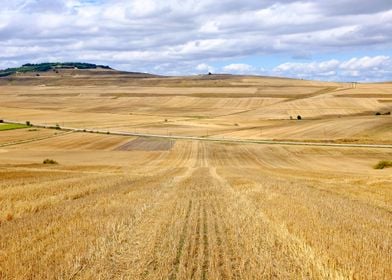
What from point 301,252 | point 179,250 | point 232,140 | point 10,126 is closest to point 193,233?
point 179,250

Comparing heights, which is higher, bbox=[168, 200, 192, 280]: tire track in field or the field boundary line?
bbox=[168, 200, 192, 280]: tire track in field

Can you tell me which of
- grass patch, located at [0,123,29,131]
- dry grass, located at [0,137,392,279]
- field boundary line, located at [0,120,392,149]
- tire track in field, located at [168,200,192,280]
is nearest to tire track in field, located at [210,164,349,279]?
dry grass, located at [0,137,392,279]

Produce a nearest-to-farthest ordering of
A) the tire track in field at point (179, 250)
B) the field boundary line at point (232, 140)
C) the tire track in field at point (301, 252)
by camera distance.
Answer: the tire track in field at point (301, 252) → the tire track in field at point (179, 250) → the field boundary line at point (232, 140)

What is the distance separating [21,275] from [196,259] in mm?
3431

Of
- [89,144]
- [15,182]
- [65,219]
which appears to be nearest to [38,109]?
[89,144]

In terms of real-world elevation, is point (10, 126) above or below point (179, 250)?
below

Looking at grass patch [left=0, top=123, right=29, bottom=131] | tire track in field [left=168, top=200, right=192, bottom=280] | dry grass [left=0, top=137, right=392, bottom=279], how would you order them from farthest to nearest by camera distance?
grass patch [left=0, top=123, right=29, bottom=131] → dry grass [left=0, top=137, right=392, bottom=279] → tire track in field [left=168, top=200, right=192, bottom=280]

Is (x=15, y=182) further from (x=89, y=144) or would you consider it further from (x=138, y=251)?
(x=89, y=144)

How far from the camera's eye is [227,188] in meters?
26.0

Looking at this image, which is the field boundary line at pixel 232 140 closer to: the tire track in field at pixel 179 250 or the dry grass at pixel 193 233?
the dry grass at pixel 193 233

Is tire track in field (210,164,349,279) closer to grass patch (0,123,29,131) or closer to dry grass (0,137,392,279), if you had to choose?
dry grass (0,137,392,279)

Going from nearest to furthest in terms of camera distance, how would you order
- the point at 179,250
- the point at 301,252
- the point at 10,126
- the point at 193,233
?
1. the point at 301,252
2. the point at 179,250
3. the point at 193,233
4. the point at 10,126

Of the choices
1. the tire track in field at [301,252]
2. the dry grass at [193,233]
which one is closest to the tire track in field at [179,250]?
the dry grass at [193,233]

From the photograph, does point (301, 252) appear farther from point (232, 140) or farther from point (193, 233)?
point (232, 140)
